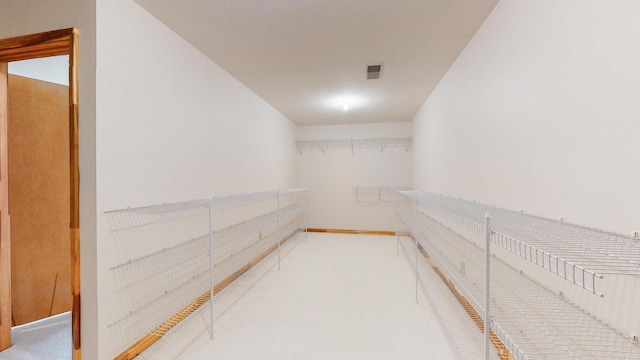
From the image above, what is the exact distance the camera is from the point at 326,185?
509cm

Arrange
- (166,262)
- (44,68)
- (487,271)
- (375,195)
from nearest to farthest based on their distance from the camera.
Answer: (487,271)
(166,262)
(44,68)
(375,195)

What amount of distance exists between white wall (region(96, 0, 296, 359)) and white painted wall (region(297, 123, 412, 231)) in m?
2.40

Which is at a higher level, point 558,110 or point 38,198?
point 558,110

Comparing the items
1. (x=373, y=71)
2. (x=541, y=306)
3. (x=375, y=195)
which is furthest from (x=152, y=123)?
(x=375, y=195)

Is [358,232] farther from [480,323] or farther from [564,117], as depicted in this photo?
[564,117]

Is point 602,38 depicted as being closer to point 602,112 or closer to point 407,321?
point 602,112

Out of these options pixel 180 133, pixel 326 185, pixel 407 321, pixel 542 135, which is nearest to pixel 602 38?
pixel 542 135

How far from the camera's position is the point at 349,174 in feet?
16.4

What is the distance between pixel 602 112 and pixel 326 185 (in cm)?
429

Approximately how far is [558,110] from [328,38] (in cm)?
151

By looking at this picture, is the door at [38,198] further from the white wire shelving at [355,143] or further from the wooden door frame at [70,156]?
the white wire shelving at [355,143]

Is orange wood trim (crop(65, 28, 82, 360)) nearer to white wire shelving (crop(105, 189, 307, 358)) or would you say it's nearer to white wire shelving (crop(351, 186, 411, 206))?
white wire shelving (crop(105, 189, 307, 358))

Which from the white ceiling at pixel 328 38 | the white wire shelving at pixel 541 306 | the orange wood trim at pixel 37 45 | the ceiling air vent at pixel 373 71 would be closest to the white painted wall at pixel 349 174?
the white ceiling at pixel 328 38

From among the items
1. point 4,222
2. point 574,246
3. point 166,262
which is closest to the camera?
A: point 574,246
